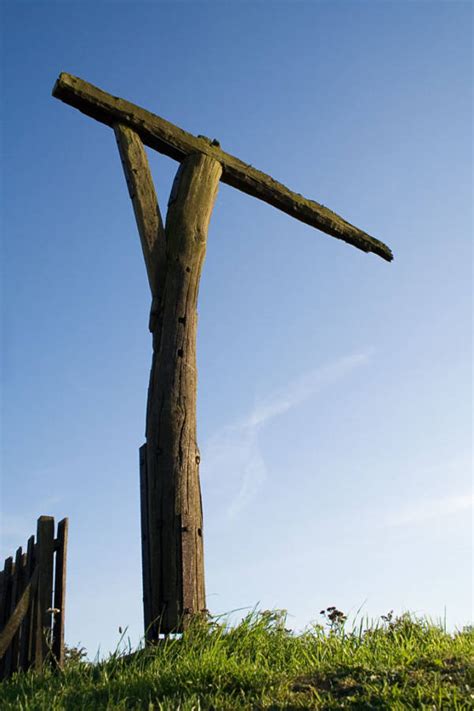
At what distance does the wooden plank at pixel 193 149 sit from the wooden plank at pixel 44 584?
3723 millimetres

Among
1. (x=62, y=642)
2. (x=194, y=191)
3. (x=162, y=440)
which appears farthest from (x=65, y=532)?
(x=194, y=191)

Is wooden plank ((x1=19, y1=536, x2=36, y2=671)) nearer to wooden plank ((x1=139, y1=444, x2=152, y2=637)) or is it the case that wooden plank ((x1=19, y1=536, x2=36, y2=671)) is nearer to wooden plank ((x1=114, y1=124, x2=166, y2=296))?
wooden plank ((x1=139, y1=444, x2=152, y2=637))

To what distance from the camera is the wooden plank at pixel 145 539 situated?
17.5 feet

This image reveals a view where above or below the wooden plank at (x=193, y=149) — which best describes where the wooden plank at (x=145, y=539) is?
below

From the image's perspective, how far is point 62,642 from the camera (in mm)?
6004

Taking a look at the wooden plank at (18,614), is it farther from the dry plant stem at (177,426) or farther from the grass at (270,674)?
the dry plant stem at (177,426)

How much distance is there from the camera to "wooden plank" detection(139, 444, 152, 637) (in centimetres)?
533

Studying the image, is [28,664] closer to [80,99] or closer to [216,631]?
[216,631]

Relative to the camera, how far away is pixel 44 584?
6414mm

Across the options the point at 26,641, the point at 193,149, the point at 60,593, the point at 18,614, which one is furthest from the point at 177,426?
the point at 193,149

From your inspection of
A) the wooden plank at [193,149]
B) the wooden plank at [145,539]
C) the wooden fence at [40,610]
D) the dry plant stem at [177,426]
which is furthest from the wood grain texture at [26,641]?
the wooden plank at [193,149]

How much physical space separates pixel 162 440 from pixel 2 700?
2093mm

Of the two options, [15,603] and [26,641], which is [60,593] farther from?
[15,603]

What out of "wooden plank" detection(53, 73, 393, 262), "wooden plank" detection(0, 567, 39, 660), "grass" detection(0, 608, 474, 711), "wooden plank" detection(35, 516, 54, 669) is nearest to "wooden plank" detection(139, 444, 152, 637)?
"grass" detection(0, 608, 474, 711)
